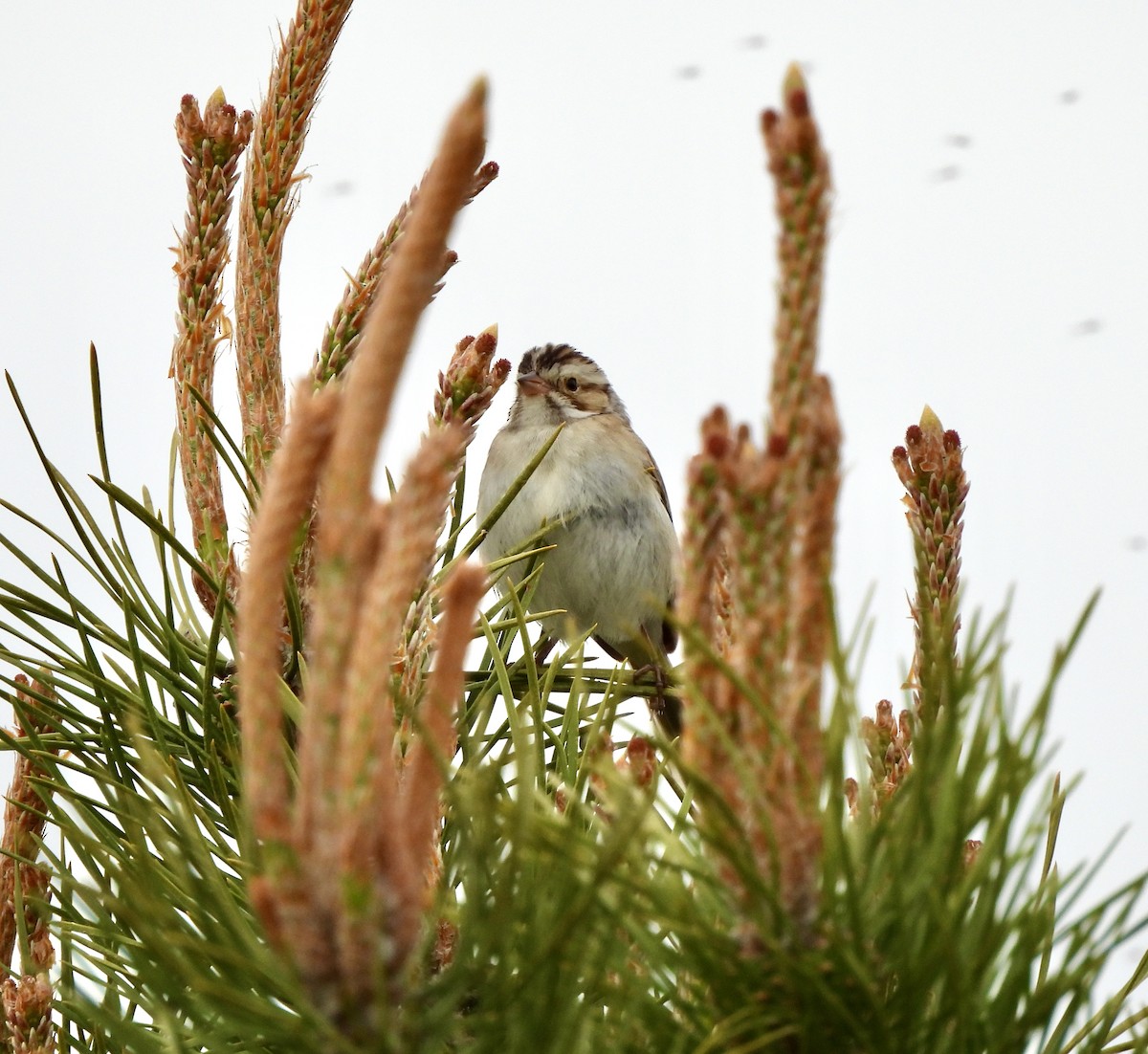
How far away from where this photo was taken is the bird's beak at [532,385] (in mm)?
6699

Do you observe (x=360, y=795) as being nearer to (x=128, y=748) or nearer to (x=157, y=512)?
(x=128, y=748)

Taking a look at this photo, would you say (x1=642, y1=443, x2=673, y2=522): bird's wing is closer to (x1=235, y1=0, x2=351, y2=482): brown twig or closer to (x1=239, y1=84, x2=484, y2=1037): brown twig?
(x1=235, y1=0, x2=351, y2=482): brown twig

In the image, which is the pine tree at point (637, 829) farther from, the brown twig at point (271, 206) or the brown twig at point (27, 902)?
the brown twig at point (271, 206)

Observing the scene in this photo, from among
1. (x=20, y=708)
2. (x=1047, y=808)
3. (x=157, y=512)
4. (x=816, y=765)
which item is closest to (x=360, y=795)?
(x=816, y=765)

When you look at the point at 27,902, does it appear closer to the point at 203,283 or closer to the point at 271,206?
the point at 203,283

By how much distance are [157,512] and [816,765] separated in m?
1.54

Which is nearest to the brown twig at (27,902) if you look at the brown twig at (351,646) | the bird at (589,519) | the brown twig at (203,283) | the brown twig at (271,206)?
the brown twig at (203,283)

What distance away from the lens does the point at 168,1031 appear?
1090 mm

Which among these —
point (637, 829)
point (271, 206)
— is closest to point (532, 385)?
point (271, 206)

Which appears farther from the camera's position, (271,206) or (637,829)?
(271,206)

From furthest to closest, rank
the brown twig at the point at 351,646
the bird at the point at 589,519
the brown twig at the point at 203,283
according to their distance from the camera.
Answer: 1. the bird at the point at 589,519
2. the brown twig at the point at 203,283
3. the brown twig at the point at 351,646

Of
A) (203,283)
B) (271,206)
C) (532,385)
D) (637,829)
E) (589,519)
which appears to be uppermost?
(532,385)

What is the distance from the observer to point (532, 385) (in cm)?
670

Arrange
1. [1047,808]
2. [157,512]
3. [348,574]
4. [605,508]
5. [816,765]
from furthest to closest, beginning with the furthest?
[605,508] → [157,512] → [1047,808] → [816,765] → [348,574]
